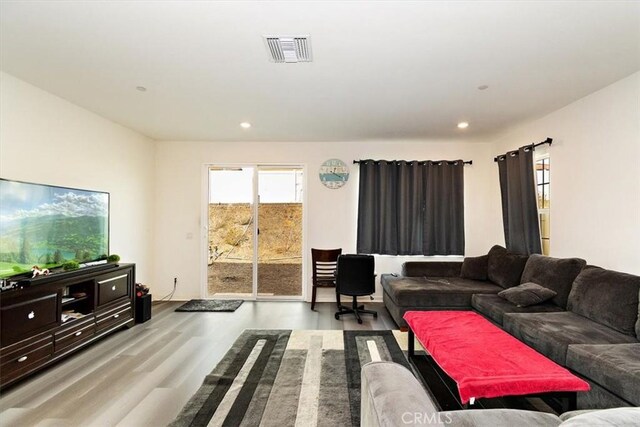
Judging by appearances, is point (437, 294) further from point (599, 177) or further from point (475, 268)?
point (599, 177)

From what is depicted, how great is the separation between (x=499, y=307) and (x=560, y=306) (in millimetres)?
560

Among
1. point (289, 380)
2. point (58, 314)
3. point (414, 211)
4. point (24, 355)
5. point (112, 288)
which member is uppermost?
point (414, 211)

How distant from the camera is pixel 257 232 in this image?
5.10 m

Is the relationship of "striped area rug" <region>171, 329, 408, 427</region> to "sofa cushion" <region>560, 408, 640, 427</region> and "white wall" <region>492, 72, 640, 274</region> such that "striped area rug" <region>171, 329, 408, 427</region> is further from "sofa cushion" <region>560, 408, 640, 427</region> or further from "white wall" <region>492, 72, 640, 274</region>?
"white wall" <region>492, 72, 640, 274</region>

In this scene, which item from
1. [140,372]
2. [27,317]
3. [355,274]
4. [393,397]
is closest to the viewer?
[393,397]

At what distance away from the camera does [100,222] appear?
3.62 meters

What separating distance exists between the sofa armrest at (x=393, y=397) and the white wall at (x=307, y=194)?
381 cm

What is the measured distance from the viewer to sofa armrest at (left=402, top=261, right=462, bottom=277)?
451cm

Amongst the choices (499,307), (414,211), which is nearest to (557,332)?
(499,307)

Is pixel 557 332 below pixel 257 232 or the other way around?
below

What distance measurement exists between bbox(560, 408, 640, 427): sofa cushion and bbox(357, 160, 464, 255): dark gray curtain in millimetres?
4063

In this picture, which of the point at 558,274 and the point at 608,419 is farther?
the point at 558,274

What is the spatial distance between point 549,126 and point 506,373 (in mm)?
3288

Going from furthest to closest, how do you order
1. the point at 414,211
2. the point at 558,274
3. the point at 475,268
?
the point at 414,211
the point at 475,268
the point at 558,274
